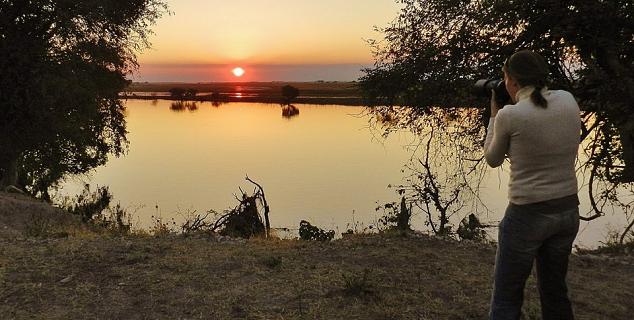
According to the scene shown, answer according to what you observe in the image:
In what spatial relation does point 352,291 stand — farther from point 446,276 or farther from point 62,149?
point 62,149

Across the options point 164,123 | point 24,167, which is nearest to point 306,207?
point 24,167

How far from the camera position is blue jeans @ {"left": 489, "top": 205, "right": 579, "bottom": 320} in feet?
9.77

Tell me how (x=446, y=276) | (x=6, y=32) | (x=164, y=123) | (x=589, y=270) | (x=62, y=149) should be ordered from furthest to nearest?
(x=164, y=123) < (x=62, y=149) < (x=6, y=32) < (x=589, y=270) < (x=446, y=276)

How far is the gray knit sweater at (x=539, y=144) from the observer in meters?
2.88

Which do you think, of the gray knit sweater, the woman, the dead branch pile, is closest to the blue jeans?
the woman

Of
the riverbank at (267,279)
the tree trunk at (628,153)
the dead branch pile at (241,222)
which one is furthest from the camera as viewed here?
the dead branch pile at (241,222)

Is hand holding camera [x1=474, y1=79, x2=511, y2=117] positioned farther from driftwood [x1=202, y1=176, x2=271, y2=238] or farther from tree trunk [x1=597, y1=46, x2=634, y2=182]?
driftwood [x1=202, y1=176, x2=271, y2=238]

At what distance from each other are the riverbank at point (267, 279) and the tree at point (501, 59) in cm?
276

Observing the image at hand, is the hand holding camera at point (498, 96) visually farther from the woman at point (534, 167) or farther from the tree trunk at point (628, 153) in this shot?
the tree trunk at point (628, 153)

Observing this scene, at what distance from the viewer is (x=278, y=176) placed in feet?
91.3

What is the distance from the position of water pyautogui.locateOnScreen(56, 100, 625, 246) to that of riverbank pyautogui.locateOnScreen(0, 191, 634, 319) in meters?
4.03


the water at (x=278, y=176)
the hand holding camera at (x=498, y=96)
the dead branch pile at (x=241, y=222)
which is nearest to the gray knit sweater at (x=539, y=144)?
the hand holding camera at (x=498, y=96)

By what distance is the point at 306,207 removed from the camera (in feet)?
66.7

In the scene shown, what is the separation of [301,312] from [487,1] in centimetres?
619
